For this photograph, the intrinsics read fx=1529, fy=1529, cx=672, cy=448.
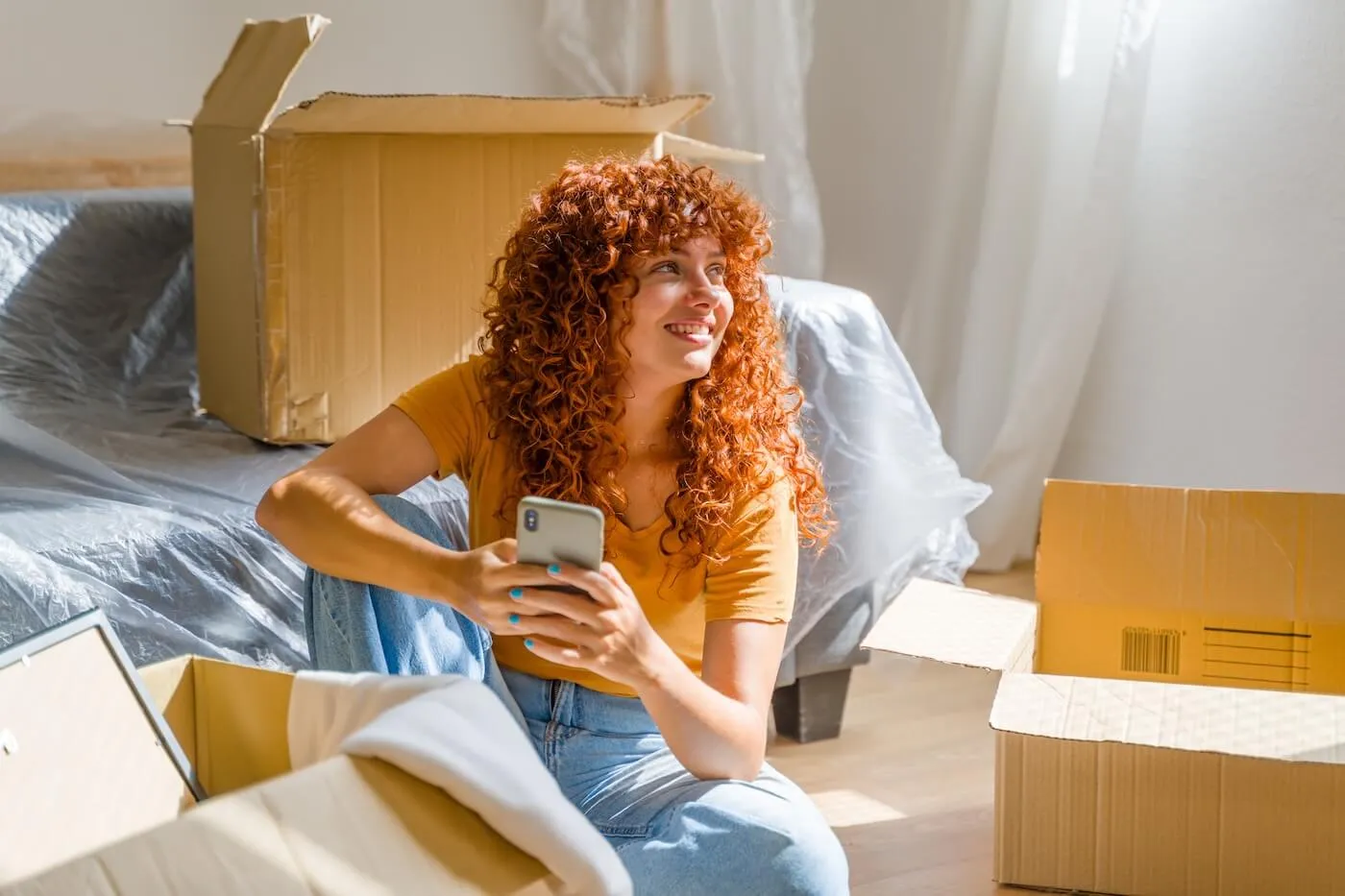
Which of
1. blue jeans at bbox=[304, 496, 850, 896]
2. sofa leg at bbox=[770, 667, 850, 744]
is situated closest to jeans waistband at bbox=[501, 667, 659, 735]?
blue jeans at bbox=[304, 496, 850, 896]

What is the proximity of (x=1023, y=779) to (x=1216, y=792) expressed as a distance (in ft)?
0.59

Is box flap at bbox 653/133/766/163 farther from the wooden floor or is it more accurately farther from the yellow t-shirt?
the wooden floor

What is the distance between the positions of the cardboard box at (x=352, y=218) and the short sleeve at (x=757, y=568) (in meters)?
0.57

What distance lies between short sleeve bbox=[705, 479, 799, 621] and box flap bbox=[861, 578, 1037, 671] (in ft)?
1.06

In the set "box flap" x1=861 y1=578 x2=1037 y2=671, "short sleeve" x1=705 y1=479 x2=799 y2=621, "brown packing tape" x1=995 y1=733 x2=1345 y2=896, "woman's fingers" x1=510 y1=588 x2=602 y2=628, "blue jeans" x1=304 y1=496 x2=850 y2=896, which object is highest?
"woman's fingers" x1=510 y1=588 x2=602 y2=628

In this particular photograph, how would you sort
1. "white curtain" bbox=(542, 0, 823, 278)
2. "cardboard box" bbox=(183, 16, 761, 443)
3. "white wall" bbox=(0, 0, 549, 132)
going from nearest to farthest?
1. "cardboard box" bbox=(183, 16, 761, 443)
2. "white wall" bbox=(0, 0, 549, 132)
3. "white curtain" bbox=(542, 0, 823, 278)

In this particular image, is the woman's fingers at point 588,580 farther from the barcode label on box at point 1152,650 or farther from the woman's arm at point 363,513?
the barcode label on box at point 1152,650

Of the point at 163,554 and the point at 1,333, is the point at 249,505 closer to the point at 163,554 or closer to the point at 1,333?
the point at 163,554

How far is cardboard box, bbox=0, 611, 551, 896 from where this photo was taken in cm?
60

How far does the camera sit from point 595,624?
1056 millimetres

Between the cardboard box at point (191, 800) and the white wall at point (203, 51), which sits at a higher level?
the white wall at point (203, 51)

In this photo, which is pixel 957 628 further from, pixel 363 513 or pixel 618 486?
pixel 363 513

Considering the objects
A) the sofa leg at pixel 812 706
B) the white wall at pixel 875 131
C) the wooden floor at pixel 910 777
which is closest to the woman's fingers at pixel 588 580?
the wooden floor at pixel 910 777

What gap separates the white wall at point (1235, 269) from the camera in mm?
2221
